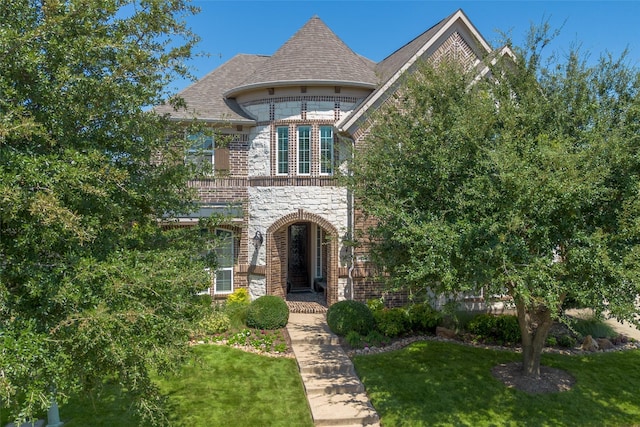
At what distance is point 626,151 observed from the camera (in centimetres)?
724

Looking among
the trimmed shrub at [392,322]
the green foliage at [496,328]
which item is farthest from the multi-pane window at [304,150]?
the green foliage at [496,328]

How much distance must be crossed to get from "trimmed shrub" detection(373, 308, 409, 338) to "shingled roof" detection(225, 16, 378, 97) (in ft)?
26.1

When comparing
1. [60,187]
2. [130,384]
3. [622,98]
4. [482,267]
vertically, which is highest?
→ [622,98]

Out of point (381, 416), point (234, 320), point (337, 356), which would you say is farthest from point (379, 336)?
point (234, 320)

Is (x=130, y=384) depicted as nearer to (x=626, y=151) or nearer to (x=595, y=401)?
(x=626, y=151)

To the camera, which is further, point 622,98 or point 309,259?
point 309,259

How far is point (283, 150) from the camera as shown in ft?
51.4

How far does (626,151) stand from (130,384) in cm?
841

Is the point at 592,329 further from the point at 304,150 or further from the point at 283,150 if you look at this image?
the point at 283,150

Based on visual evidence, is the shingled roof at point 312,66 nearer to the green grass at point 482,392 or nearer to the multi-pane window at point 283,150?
the multi-pane window at point 283,150

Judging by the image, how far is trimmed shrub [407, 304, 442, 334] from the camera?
13173 millimetres

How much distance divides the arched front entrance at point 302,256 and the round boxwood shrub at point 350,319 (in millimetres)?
2092

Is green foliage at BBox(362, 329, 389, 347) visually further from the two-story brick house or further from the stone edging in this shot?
the two-story brick house

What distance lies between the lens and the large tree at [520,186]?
6684mm
